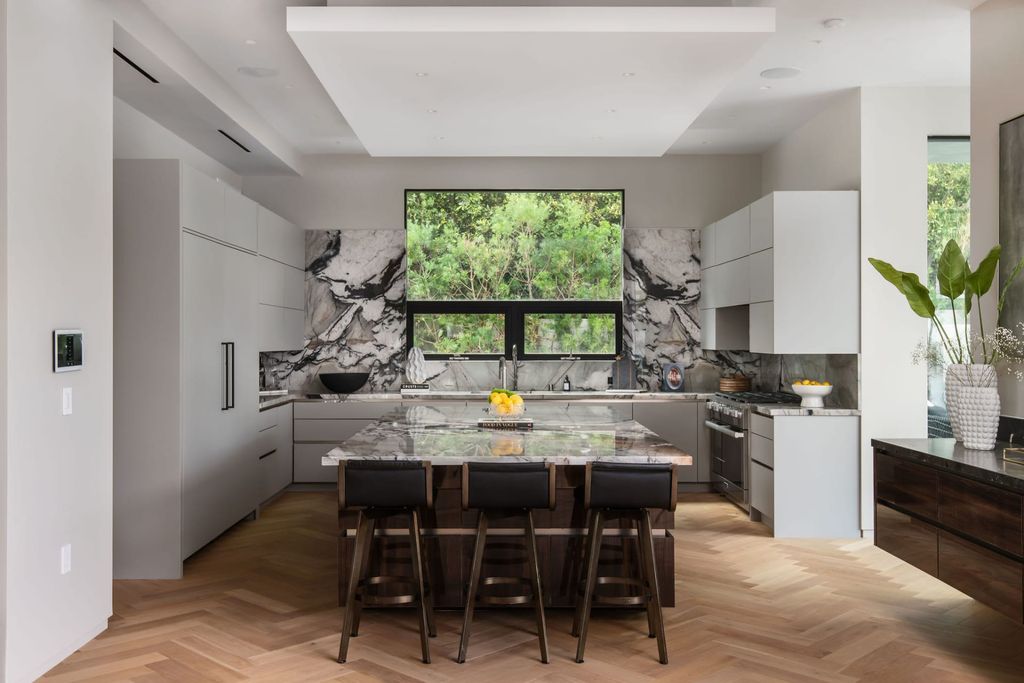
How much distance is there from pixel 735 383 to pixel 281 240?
433 cm

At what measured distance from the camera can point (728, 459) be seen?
21.2 ft

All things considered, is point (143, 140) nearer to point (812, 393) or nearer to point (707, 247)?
point (707, 247)

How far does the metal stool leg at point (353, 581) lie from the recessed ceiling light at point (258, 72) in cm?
321

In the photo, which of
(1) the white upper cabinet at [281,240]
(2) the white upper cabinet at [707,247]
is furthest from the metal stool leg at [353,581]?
(2) the white upper cabinet at [707,247]

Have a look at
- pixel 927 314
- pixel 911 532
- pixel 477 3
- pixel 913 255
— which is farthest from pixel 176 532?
pixel 913 255

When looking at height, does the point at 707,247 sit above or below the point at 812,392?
above

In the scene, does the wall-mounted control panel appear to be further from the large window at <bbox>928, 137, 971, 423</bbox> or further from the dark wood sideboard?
the large window at <bbox>928, 137, 971, 423</bbox>

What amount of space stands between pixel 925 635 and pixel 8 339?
4351 mm

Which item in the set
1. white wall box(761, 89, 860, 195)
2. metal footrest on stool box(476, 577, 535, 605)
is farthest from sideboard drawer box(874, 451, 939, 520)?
white wall box(761, 89, 860, 195)

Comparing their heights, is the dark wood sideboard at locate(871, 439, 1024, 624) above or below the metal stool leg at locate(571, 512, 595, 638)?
above

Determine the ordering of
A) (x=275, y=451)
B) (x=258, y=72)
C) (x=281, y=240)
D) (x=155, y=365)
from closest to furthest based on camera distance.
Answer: (x=155, y=365)
(x=258, y=72)
(x=275, y=451)
(x=281, y=240)

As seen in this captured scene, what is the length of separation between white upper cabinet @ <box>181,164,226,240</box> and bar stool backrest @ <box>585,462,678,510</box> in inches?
116

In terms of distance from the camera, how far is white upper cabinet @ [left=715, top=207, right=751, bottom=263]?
6.22 metres

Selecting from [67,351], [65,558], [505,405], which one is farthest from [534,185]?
[65,558]
